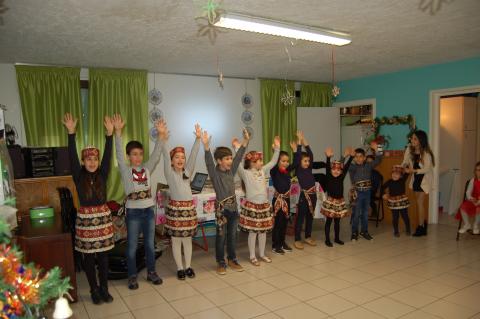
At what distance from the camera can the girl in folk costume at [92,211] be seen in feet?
9.23

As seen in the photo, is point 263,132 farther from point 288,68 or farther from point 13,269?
point 13,269

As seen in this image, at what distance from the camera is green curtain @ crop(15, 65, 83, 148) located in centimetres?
452

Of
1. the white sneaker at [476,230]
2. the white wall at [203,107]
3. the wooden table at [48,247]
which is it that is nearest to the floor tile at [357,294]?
the wooden table at [48,247]

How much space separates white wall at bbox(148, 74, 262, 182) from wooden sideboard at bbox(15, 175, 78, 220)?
6.30 feet

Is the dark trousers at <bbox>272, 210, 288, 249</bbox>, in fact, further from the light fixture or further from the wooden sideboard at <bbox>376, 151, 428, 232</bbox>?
the wooden sideboard at <bbox>376, 151, 428, 232</bbox>

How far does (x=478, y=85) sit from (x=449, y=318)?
11.6 feet

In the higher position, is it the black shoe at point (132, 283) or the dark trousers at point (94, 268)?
the dark trousers at point (94, 268)

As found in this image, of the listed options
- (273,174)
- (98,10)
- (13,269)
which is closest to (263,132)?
(273,174)

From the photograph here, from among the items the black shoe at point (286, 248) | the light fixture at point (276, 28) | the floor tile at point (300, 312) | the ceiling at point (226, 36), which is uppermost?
the ceiling at point (226, 36)

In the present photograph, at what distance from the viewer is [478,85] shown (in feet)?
15.8

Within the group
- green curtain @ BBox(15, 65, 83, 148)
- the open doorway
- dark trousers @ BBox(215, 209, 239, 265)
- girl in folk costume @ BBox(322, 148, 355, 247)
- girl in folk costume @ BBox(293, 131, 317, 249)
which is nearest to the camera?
dark trousers @ BBox(215, 209, 239, 265)

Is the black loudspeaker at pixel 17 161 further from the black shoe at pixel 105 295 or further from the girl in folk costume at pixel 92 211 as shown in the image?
the black shoe at pixel 105 295

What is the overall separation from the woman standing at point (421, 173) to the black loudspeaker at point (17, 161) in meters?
4.66

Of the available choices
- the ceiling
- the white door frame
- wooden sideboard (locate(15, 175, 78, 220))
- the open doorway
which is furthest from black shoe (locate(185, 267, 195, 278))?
the open doorway
